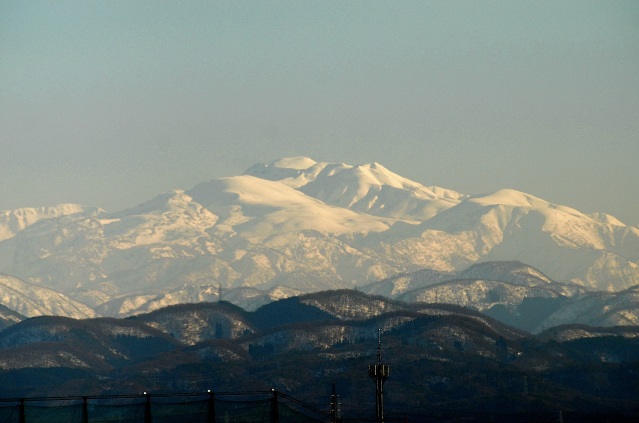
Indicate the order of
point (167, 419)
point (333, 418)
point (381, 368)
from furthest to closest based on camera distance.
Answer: point (167, 419)
point (381, 368)
point (333, 418)

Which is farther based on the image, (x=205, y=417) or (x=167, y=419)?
(x=167, y=419)

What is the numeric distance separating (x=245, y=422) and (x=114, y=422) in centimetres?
1409

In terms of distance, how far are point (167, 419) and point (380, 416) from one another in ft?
104

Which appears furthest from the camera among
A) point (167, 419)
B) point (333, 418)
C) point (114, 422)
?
point (167, 419)

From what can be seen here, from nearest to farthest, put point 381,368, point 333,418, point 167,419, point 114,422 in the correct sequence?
point 333,418
point 381,368
point 114,422
point 167,419

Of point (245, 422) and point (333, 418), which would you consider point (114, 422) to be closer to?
point (245, 422)

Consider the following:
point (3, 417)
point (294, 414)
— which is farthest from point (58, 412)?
point (294, 414)

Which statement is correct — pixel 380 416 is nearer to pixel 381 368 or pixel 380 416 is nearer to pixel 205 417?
pixel 381 368

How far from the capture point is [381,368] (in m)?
129

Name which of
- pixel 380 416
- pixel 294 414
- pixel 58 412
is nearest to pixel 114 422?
pixel 58 412

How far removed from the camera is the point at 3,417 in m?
126

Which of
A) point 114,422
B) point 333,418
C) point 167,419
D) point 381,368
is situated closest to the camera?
point 333,418

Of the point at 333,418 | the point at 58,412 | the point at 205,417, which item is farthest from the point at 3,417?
the point at 333,418

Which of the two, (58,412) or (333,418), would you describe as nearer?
(333,418)
